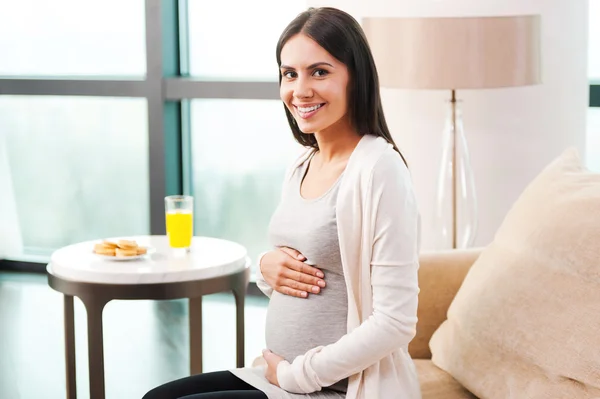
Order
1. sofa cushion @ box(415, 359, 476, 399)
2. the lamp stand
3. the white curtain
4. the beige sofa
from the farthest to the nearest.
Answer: the white curtain < the lamp stand < the beige sofa < sofa cushion @ box(415, 359, 476, 399)

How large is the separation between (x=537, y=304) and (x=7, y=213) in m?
3.78

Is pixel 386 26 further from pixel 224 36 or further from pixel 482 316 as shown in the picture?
pixel 224 36

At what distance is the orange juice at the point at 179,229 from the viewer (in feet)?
8.87

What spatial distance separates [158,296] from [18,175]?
3126mm

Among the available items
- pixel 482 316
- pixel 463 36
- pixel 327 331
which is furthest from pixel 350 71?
pixel 463 36

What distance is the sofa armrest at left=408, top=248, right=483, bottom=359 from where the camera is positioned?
2332mm

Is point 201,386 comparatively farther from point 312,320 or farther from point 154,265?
point 154,265

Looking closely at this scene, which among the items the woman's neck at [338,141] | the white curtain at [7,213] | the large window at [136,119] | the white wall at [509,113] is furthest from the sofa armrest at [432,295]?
the white curtain at [7,213]

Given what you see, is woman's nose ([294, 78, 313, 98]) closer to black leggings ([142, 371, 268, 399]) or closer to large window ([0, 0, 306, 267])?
black leggings ([142, 371, 268, 399])

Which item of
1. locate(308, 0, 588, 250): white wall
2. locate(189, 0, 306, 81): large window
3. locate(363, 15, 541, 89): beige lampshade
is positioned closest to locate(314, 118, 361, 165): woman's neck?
locate(363, 15, 541, 89): beige lampshade

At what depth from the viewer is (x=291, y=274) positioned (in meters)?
1.81

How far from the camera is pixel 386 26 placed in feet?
9.52

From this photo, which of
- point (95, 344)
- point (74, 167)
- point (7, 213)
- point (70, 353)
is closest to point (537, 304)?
point (95, 344)

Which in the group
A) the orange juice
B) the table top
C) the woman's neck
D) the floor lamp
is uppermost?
the floor lamp
